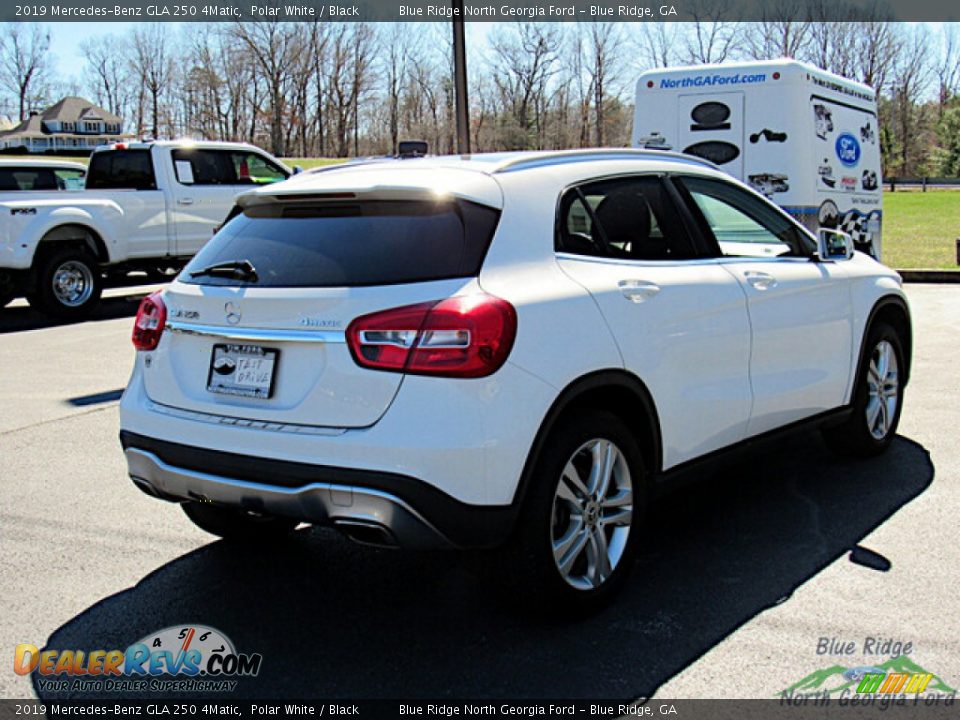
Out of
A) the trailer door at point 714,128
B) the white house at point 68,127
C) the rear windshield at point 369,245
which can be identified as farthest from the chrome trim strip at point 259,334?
the white house at point 68,127

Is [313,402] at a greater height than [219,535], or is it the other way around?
[313,402]

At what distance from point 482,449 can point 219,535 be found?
6.24ft

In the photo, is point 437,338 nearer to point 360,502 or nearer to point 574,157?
→ point 360,502

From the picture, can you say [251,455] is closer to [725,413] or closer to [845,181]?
[725,413]

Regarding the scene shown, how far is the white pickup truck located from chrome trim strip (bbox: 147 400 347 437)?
1030cm

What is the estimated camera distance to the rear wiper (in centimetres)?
376

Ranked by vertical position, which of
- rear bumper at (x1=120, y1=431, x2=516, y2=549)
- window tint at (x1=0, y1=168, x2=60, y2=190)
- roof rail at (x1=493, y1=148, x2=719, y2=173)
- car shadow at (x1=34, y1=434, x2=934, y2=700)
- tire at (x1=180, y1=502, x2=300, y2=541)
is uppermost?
window tint at (x1=0, y1=168, x2=60, y2=190)

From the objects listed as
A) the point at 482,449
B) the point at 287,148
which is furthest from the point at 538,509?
the point at 287,148

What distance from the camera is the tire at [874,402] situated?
18.7 ft

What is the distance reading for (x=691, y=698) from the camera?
3215 mm

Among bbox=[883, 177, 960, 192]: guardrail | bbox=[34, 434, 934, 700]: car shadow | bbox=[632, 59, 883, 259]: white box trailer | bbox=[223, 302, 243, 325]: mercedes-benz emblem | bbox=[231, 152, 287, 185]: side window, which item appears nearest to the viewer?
bbox=[34, 434, 934, 700]: car shadow

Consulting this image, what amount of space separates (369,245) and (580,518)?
1254 mm

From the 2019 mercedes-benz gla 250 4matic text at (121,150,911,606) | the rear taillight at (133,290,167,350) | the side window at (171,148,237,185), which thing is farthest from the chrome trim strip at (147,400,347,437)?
the side window at (171,148,237,185)

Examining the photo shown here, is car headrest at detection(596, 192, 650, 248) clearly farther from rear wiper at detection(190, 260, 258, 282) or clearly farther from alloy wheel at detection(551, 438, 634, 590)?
rear wiper at detection(190, 260, 258, 282)
